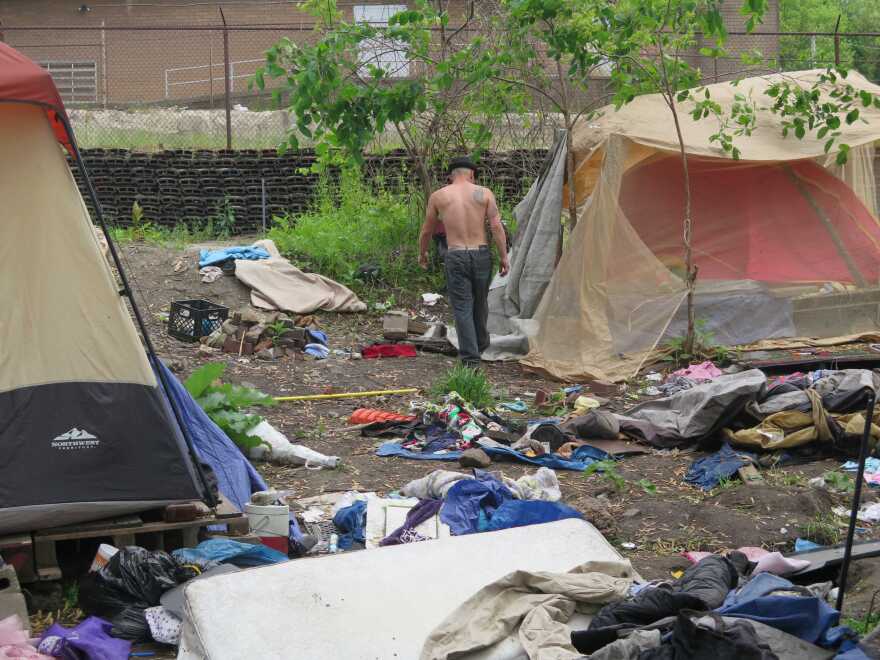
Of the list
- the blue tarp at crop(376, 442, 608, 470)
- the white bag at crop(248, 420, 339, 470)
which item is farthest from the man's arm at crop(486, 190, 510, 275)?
the white bag at crop(248, 420, 339, 470)

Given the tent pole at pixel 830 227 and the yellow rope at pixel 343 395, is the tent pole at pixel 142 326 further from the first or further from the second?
the tent pole at pixel 830 227

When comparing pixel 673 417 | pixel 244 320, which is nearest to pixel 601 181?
pixel 673 417

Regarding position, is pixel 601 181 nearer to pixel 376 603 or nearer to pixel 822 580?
pixel 822 580

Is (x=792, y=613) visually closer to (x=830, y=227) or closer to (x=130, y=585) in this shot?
(x=130, y=585)

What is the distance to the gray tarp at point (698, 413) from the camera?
663 centimetres

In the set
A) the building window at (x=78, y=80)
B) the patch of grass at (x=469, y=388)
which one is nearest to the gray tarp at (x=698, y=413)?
the patch of grass at (x=469, y=388)

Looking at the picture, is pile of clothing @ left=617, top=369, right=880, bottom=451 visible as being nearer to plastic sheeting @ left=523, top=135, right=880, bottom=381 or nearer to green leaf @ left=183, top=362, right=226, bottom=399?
plastic sheeting @ left=523, top=135, right=880, bottom=381

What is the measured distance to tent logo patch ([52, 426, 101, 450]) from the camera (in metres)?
4.57

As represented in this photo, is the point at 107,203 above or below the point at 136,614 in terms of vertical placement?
above

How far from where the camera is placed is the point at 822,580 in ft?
13.3

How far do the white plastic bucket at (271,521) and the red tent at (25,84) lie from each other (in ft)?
6.18

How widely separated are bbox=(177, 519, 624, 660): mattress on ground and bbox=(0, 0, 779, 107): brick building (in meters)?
16.9

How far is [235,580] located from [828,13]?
117ft

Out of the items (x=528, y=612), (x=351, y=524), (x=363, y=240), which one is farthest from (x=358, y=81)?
(x=528, y=612)
